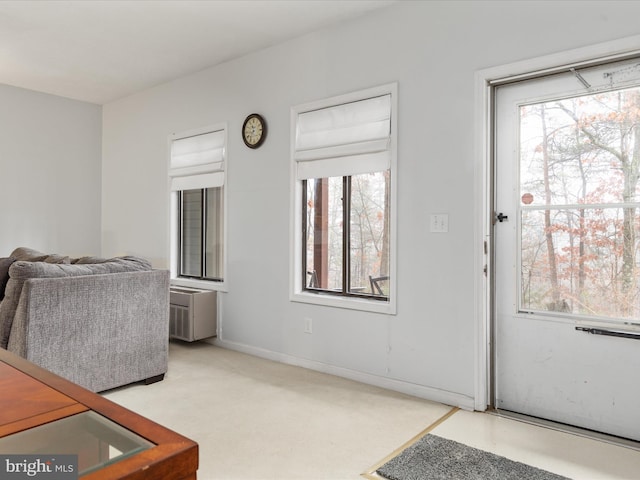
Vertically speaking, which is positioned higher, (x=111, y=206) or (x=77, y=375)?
(x=111, y=206)

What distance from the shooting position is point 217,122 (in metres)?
4.49

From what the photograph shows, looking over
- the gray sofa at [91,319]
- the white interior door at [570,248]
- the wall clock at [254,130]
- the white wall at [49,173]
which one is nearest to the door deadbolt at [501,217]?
the white interior door at [570,248]

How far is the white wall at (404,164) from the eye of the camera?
284cm

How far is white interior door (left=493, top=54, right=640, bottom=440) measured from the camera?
2.46 m

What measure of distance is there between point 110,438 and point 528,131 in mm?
2851

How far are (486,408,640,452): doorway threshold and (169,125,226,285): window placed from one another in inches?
109

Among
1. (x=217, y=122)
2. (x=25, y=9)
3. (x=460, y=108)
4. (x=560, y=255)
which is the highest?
(x=25, y=9)

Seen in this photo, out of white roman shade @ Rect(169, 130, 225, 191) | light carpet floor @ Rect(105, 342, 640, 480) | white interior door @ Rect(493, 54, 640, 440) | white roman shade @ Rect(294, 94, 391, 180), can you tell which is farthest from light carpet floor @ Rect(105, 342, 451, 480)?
white roman shade @ Rect(169, 130, 225, 191)

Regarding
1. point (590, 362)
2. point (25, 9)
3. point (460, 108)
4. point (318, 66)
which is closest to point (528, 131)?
point (460, 108)

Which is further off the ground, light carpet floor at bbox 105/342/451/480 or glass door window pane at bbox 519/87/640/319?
glass door window pane at bbox 519/87/640/319

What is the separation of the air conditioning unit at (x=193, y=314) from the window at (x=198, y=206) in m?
0.31

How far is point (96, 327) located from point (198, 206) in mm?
2127

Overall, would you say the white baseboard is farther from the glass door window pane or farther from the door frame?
the glass door window pane

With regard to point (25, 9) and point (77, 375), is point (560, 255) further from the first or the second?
point (25, 9)
